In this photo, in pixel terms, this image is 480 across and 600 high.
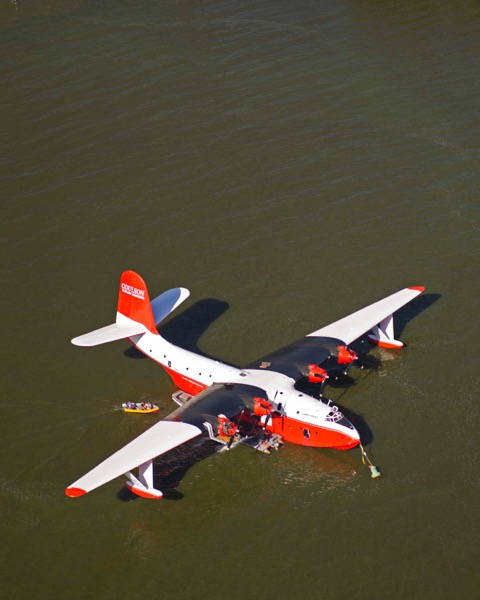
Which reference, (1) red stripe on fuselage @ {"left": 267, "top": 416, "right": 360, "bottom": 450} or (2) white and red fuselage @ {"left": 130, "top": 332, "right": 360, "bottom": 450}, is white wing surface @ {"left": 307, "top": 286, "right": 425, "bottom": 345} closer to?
(2) white and red fuselage @ {"left": 130, "top": 332, "right": 360, "bottom": 450}

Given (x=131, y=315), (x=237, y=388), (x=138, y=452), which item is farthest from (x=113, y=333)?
(x=138, y=452)

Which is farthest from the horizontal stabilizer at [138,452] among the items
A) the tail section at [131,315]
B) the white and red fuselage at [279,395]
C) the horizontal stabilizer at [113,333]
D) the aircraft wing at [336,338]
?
the tail section at [131,315]

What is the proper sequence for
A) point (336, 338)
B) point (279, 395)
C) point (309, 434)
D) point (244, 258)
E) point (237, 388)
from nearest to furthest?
point (309, 434)
point (279, 395)
point (237, 388)
point (336, 338)
point (244, 258)

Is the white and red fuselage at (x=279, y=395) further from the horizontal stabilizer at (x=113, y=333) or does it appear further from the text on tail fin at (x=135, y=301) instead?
the horizontal stabilizer at (x=113, y=333)

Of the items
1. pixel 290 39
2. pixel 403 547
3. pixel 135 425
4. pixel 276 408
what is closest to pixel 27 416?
pixel 135 425

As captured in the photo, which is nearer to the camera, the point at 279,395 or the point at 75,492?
the point at 75,492

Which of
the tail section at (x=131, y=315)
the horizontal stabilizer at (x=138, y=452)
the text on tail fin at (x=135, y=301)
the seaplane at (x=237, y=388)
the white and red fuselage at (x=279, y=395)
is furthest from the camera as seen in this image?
the text on tail fin at (x=135, y=301)

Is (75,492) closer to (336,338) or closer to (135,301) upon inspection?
(135,301)

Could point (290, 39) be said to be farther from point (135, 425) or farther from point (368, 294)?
point (135, 425)
